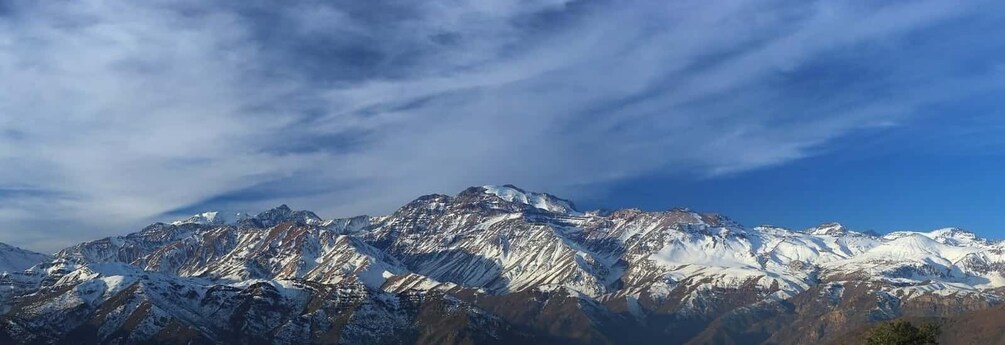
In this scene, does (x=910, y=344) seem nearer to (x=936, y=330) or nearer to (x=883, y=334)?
(x=883, y=334)

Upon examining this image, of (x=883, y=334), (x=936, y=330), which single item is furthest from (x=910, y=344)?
(x=936, y=330)

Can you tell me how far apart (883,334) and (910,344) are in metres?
5.33

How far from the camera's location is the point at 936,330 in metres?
149

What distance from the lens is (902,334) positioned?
13988cm

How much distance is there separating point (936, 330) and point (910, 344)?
14.5 m

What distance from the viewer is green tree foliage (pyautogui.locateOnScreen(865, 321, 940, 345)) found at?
139 meters

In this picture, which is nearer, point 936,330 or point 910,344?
point 910,344

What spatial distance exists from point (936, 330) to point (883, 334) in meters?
13.0

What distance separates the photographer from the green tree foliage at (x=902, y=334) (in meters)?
139

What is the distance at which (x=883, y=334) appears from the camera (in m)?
143
